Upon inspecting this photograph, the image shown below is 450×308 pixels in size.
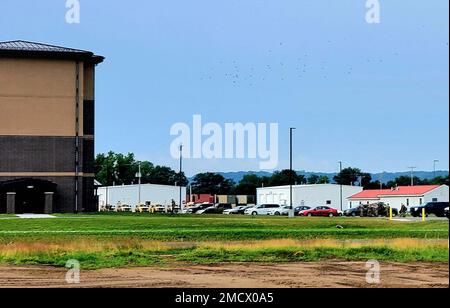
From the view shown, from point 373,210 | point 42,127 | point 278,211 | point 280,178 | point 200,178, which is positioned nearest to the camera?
point 42,127

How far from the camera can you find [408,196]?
347ft

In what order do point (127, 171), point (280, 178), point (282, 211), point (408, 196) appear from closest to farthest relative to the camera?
1. point (282, 211)
2. point (408, 196)
3. point (280, 178)
4. point (127, 171)

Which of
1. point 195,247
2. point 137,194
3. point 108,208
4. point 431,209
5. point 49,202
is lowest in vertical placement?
point 108,208

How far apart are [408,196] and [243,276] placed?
86866mm

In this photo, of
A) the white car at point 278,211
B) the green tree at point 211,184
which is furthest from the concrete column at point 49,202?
the green tree at point 211,184

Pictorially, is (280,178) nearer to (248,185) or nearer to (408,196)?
(248,185)

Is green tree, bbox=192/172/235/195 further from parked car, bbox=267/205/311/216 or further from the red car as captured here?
the red car

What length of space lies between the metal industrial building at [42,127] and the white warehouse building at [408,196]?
38073 mm

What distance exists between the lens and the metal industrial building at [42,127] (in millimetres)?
74312

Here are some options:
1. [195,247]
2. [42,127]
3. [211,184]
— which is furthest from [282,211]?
[195,247]

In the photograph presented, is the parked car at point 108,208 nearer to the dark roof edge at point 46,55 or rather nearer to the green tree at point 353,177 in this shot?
the dark roof edge at point 46,55
